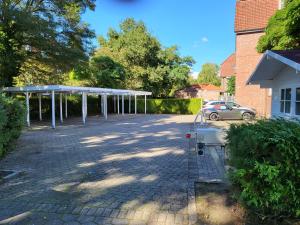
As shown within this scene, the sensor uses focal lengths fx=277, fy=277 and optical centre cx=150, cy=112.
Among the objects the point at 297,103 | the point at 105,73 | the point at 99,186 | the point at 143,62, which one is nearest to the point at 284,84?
the point at 297,103

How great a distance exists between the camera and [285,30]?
36.1ft

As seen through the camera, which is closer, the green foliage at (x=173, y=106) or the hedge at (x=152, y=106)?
the hedge at (x=152, y=106)

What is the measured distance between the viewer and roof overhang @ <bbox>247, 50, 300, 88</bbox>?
8.47 m

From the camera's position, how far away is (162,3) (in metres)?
2.40

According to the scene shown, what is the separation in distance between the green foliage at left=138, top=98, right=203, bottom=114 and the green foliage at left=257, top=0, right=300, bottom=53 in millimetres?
17160

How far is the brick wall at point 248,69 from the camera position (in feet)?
69.4

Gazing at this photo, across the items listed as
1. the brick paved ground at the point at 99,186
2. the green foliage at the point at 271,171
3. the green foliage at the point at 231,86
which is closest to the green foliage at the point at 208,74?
the green foliage at the point at 231,86

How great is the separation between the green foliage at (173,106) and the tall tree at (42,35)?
12179 mm

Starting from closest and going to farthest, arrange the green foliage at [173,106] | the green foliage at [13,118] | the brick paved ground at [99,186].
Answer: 1. the brick paved ground at [99,186]
2. the green foliage at [13,118]
3. the green foliage at [173,106]

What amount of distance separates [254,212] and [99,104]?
1134 inches

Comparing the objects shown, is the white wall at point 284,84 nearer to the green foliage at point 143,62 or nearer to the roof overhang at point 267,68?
the roof overhang at point 267,68

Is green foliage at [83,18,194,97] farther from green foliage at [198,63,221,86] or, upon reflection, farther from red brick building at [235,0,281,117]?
green foliage at [198,63,221,86]

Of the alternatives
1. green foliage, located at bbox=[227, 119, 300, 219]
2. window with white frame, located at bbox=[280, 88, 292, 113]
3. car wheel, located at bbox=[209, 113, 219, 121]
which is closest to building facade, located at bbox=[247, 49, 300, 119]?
window with white frame, located at bbox=[280, 88, 292, 113]

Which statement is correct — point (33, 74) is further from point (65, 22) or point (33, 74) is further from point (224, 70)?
point (224, 70)
